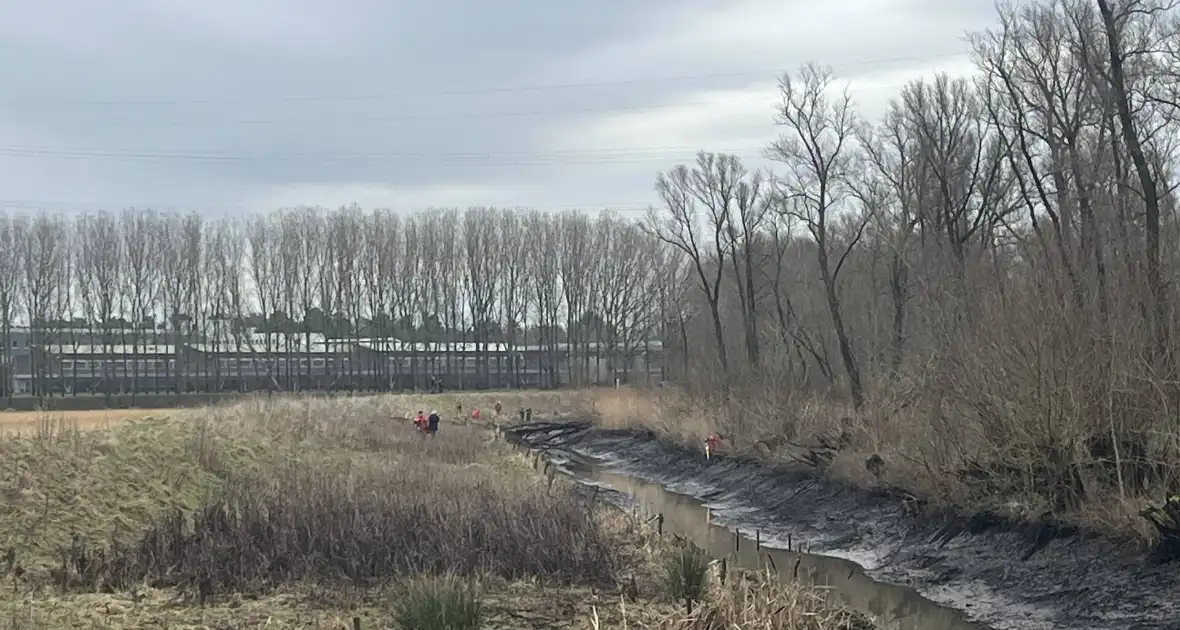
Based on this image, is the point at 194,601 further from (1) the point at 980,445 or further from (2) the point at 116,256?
(2) the point at 116,256

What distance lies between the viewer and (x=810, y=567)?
17062 mm

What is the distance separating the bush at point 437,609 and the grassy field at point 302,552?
0.02 meters

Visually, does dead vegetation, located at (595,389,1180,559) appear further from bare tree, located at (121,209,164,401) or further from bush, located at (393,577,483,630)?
bare tree, located at (121,209,164,401)

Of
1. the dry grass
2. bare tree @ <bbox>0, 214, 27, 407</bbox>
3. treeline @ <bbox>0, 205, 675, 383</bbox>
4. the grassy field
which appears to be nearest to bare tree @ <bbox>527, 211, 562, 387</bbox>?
treeline @ <bbox>0, 205, 675, 383</bbox>

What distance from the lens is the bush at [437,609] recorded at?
10.3 meters

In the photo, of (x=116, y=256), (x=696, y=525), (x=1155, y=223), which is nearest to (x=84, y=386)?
(x=116, y=256)

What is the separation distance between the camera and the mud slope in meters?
14.5

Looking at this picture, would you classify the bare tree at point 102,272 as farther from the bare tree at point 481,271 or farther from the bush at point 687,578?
the bush at point 687,578

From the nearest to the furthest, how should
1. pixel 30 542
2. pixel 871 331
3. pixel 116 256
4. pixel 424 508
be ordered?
pixel 30 542 < pixel 424 508 < pixel 871 331 < pixel 116 256

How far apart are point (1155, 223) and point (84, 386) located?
7515 centimetres

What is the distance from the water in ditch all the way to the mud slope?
1.40 feet

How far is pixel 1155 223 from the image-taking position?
17.1 metres

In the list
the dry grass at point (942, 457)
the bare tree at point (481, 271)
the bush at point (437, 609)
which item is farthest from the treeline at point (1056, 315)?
the bare tree at point (481, 271)

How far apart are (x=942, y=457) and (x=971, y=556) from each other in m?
2.66
